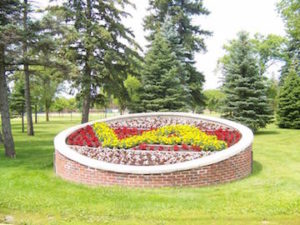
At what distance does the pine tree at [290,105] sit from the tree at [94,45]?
10.4 metres

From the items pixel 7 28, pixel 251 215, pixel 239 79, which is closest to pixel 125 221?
pixel 251 215

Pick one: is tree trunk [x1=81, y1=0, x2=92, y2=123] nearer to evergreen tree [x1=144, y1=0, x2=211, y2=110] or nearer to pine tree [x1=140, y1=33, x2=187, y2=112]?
pine tree [x1=140, y1=33, x2=187, y2=112]

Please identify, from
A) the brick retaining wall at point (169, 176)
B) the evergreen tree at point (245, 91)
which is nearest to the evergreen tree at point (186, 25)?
the evergreen tree at point (245, 91)

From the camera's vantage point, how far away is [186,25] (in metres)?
21.7

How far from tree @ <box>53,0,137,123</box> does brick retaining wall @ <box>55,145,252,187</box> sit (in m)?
10.0

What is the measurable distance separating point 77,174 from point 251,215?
3434 mm

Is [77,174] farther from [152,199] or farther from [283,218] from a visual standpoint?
[283,218]

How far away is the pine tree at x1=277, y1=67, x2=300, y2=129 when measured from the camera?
19438 millimetres

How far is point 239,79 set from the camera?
1673 cm

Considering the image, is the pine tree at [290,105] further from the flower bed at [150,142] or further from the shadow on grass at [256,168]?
the shadow on grass at [256,168]

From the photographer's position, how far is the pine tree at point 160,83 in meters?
16.3

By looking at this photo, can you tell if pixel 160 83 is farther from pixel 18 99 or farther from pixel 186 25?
pixel 18 99

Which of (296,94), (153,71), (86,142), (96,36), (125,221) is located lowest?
(125,221)

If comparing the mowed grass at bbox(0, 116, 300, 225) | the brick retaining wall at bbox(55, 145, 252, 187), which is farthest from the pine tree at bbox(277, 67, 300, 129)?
the brick retaining wall at bbox(55, 145, 252, 187)
